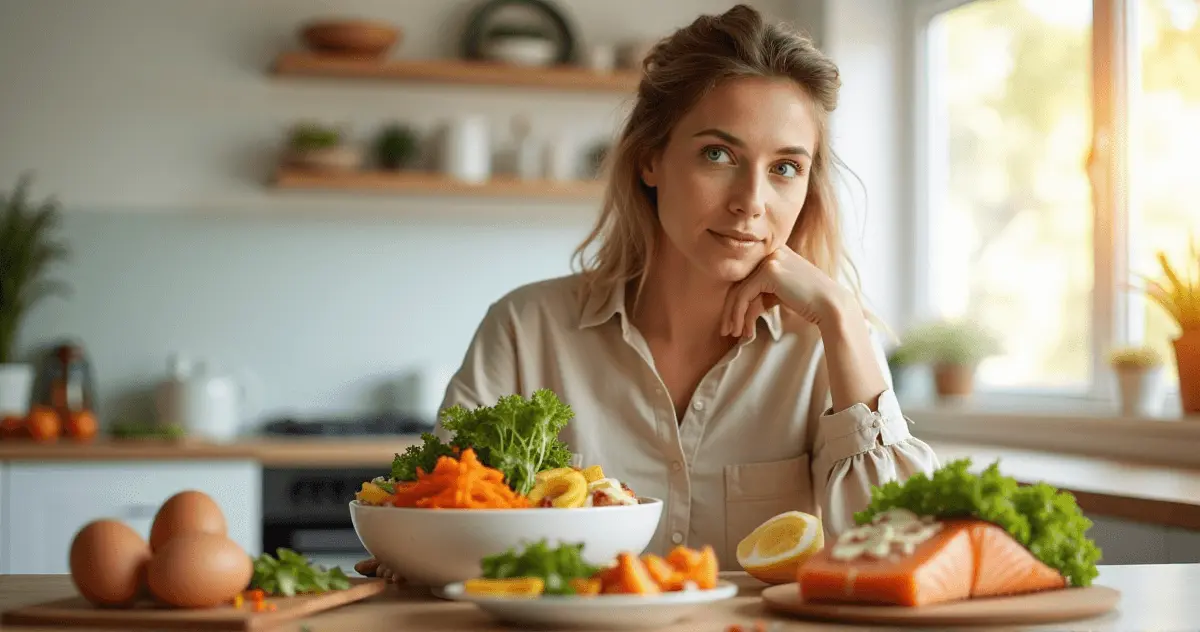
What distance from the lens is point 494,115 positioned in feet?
15.5

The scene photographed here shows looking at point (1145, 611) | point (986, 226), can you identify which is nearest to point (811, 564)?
point (1145, 611)

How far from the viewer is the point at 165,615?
42.4 inches

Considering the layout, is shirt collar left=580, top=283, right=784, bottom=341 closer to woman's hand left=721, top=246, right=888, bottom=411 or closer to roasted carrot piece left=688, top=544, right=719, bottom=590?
woman's hand left=721, top=246, right=888, bottom=411

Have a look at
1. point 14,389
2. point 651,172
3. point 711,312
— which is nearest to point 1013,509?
point 711,312

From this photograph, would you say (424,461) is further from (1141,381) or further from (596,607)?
(1141,381)

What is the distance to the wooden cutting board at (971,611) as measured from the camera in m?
1.09

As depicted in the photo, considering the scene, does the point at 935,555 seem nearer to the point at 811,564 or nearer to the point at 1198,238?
the point at 811,564

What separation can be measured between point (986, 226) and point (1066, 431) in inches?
42.2

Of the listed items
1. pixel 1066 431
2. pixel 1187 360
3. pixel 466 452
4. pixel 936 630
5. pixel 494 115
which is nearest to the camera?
pixel 936 630

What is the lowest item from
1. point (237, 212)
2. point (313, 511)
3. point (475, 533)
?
point (313, 511)

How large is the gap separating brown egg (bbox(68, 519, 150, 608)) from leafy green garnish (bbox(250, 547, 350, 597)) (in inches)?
4.4

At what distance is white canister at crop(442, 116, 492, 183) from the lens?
4516 millimetres

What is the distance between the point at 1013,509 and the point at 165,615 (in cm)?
72

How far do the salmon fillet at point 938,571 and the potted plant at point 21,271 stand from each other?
3557mm
